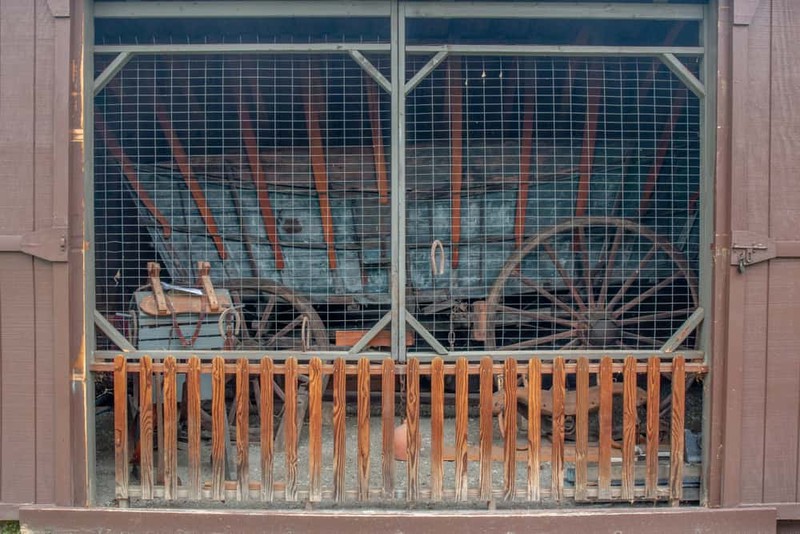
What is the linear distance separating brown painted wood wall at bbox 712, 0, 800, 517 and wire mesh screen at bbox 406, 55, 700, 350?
1.93 m

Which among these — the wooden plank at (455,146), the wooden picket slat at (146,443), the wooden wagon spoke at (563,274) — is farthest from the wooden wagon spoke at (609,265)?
the wooden picket slat at (146,443)

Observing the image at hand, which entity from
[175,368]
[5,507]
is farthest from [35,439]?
[175,368]

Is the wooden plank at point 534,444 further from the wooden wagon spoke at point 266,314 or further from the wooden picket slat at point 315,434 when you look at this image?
the wooden wagon spoke at point 266,314

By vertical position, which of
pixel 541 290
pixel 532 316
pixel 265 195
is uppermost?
pixel 265 195

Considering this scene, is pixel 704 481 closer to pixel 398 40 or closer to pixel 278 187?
pixel 398 40

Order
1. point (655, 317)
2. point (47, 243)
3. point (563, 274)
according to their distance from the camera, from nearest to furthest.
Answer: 1. point (47, 243)
2. point (655, 317)
3. point (563, 274)

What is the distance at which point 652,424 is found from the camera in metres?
3.66

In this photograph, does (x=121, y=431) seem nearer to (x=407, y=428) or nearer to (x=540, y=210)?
(x=407, y=428)

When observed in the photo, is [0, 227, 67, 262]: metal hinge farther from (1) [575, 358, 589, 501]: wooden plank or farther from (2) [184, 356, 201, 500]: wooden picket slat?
(1) [575, 358, 589, 501]: wooden plank

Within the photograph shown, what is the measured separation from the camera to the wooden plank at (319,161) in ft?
17.9

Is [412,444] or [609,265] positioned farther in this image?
[609,265]

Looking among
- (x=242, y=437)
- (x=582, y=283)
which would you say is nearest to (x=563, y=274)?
(x=582, y=283)

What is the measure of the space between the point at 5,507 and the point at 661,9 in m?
4.77

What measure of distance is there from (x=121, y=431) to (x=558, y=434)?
2.61m
